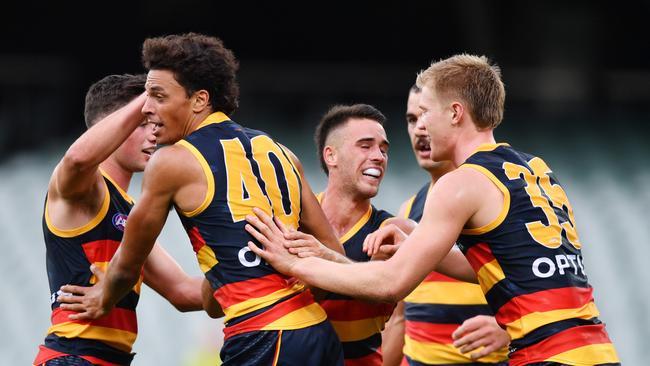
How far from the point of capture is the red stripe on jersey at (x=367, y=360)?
19.2 ft

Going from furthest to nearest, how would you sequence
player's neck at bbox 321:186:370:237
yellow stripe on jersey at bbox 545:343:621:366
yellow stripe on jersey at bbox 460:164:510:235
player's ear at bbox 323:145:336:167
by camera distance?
player's ear at bbox 323:145:336:167, player's neck at bbox 321:186:370:237, yellow stripe on jersey at bbox 460:164:510:235, yellow stripe on jersey at bbox 545:343:621:366

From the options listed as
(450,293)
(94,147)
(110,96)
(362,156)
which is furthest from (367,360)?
→ (110,96)

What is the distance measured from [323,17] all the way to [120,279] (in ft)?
36.2

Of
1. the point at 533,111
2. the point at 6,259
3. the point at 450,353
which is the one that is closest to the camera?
the point at 450,353

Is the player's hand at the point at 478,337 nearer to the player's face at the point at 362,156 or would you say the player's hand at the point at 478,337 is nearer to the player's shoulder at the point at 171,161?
the player's face at the point at 362,156

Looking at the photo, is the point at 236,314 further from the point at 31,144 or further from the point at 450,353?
the point at 31,144

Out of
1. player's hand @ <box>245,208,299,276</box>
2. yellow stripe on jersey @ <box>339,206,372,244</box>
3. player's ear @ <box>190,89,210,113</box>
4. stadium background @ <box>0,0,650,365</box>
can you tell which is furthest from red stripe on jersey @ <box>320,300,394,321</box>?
stadium background @ <box>0,0,650,365</box>

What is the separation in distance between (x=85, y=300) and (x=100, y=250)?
0.29 metres

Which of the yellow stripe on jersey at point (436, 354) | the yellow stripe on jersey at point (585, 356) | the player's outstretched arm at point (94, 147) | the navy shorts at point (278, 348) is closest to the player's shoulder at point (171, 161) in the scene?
the player's outstretched arm at point (94, 147)

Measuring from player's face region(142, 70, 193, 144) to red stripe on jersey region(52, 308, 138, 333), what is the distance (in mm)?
1106

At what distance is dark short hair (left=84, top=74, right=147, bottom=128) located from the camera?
5785 mm

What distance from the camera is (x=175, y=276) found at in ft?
19.7

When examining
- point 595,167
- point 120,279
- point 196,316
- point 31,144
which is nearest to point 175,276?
point 120,279

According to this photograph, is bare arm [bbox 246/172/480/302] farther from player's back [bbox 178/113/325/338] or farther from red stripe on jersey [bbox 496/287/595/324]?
red stripe on jersey [bbox 496/287/595/324]
